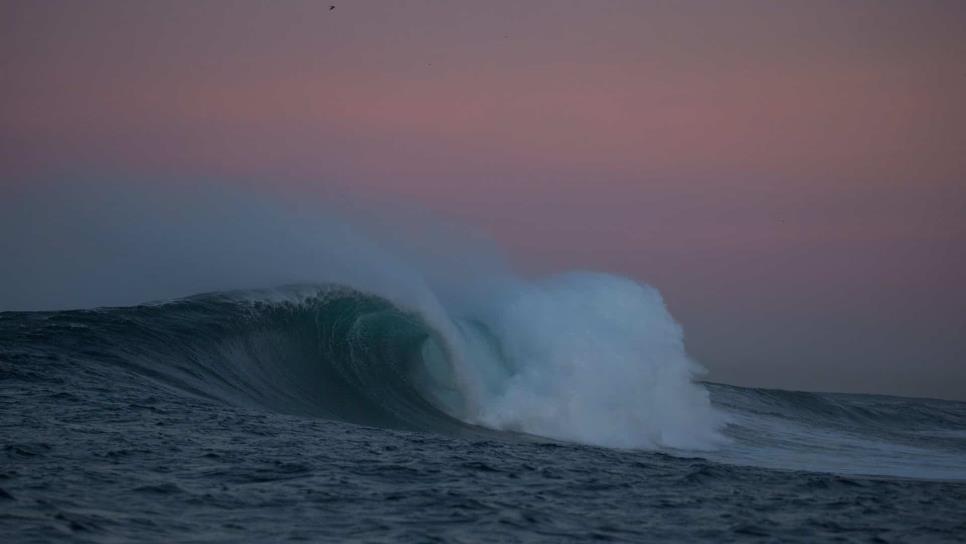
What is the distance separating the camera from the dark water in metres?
6.48

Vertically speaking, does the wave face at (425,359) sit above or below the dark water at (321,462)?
above

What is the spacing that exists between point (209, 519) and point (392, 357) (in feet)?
31.1

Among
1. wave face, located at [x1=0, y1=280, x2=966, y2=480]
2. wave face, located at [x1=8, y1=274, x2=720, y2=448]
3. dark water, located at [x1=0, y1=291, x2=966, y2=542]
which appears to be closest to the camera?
dark water, located at [x1=0, y1=291, x2=966, y2=542]

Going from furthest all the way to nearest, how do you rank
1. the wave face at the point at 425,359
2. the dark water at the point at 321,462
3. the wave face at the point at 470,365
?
1. the wave face at the point at 425,359
2. the wave face at the point at 470,365
3. the dark water at the point at 321,462

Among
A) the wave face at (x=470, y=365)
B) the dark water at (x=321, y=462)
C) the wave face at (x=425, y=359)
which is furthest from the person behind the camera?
the wave face at (x=425, y=359)

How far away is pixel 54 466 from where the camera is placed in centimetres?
730

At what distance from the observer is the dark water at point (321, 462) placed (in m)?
6.48

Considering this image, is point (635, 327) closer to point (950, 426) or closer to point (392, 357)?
point (392, 357)

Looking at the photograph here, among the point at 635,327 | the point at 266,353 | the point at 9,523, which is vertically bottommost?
the point at 9,523

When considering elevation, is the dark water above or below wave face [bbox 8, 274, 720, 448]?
below

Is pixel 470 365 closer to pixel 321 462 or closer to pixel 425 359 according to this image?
pixel 425 359

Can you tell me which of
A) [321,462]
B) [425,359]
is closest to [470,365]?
[425,359]

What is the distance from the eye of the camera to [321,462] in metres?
8.41

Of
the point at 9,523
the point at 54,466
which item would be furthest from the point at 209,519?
the point at 54,466
